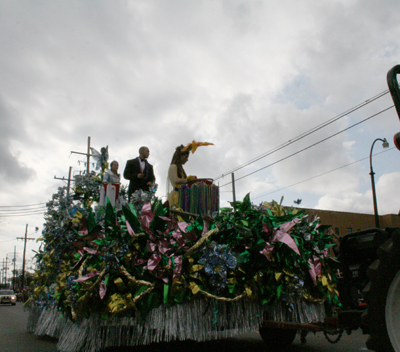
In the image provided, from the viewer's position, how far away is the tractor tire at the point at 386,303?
2410 millimetres

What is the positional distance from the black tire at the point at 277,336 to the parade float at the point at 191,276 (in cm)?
116

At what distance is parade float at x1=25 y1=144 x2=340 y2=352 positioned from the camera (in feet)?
11.7

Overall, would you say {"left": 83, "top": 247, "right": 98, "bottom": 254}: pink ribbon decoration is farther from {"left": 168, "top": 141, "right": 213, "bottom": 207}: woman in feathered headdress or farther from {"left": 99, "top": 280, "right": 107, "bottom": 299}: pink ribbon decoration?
{"left": 168, "top": 141, "right": 213, "bottom": 207}: woman in feathered headdress

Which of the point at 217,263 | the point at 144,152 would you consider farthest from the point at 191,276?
the point at 144,152

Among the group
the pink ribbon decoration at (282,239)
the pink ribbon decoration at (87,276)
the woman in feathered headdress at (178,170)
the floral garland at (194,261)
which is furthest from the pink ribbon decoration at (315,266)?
the pink ribbon decoration at (87,276)

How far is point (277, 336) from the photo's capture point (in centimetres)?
498

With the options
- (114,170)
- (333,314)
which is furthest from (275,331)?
(114,170)

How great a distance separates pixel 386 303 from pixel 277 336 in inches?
112

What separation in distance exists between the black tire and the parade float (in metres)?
1.16

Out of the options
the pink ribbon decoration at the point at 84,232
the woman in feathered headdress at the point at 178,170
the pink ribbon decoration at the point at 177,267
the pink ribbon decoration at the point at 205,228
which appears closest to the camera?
the pink ribbon decoration at the point at 177,267

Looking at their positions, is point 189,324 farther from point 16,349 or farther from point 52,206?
point 16,349

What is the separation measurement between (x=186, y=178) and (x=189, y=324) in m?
2.40

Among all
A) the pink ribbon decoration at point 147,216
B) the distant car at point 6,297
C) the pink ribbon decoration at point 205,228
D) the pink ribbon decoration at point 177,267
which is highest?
the pink ribbon decoration at point 147,216

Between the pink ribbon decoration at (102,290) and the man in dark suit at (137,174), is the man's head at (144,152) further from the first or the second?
the pink ribbon decoration at (102,290)
